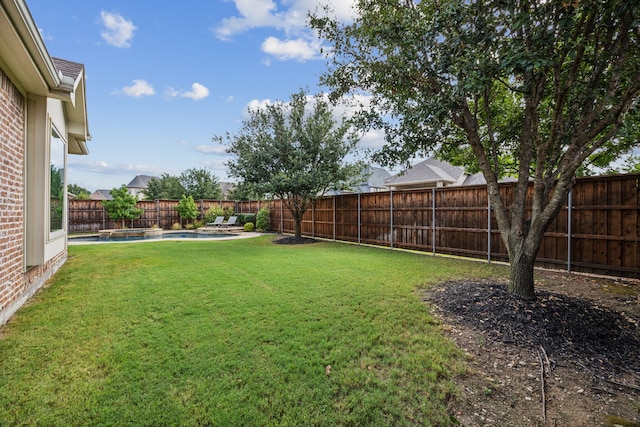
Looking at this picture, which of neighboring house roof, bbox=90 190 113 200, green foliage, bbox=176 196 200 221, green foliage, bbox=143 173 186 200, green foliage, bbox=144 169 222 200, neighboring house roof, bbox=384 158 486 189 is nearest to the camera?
neighboring house roof, bbox=384 158 486 189

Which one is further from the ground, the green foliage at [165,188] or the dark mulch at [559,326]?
the green foliage at [165,188]

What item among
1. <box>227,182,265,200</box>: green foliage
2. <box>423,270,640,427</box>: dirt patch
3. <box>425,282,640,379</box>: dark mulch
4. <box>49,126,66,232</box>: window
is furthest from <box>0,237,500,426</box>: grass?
<box>227,182,265,200</box>: green foliage

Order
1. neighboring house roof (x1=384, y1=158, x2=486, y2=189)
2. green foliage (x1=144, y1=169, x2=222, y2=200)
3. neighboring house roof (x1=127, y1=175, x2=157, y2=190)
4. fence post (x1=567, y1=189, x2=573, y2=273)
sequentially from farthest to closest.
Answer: neighboring house roof (x1=127, y1=175, x2=157, y2=190), green foliage (x1=144, y1=169, x2=222, y2=200), neighboring house roof (x1=384, y1=158, x2=486, y2=189), fence post (x1=567, y1=189, x2=573, y2=273)

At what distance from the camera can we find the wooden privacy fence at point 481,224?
5.79m

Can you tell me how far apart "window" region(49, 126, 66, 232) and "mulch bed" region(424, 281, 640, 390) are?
6.81 m

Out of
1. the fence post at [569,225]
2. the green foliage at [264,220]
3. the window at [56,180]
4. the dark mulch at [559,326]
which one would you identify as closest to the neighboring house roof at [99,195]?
the green foliage at [264,220]

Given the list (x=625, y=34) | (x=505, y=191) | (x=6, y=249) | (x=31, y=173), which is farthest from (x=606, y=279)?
(x=31, y=173)

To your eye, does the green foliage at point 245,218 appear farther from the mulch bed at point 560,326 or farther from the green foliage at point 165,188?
the green foliage at point 165,188

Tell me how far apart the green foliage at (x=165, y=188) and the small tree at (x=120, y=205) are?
18.0 meters

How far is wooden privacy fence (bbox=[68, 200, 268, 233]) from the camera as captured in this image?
17.2m

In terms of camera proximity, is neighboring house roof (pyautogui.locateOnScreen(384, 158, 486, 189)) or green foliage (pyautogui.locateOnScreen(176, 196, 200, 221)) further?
green foliage (pyautogui.locateOnScreen(176, 196, 200, 221))

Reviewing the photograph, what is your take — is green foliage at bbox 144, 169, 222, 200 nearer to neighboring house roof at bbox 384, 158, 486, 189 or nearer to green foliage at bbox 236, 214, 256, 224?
green foliage at bbox 236, 214, 256, 224

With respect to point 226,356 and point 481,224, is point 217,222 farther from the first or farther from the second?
point 226,356

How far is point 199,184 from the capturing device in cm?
3594
